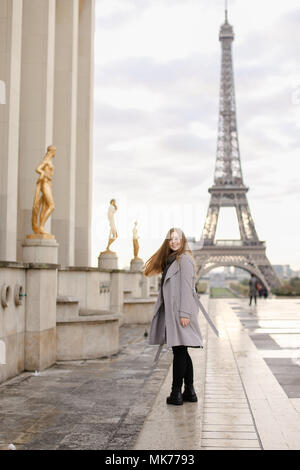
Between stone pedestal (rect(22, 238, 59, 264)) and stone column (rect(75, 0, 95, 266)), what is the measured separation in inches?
381

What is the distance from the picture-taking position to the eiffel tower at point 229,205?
209ft

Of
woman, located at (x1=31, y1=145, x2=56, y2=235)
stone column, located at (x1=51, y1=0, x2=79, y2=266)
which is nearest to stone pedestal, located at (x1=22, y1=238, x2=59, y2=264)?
woman, located at (x1=31, y1=145, x2=56, y2=235)

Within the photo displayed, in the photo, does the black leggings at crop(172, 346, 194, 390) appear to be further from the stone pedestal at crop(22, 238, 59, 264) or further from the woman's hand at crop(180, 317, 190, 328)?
the stone pedestal at crop(22, 238, 59, 264)

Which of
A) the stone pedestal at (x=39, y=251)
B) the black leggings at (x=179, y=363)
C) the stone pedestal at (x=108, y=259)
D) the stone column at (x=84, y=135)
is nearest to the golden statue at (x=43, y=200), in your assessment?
the stone pedestal at (x=39, y=251)

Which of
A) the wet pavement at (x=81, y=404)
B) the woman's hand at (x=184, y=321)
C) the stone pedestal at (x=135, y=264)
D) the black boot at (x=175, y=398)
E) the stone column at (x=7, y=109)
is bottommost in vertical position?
the wet pavement at (x=81, y=404)

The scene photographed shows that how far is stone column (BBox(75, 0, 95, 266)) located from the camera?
19609mm

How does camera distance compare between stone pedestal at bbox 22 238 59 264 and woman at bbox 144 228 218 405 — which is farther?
Result: stone pedestal at bbox 22 238 59 264

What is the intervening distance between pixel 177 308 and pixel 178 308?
16 mm

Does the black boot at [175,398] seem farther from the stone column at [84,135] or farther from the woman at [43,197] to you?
the stone column at [84,135]

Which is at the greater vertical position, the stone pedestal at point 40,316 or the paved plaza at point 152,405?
the stone pedestal at point 40,316

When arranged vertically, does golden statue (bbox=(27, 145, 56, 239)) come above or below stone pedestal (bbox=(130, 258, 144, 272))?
above

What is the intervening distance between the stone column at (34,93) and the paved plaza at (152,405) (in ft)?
19.9
